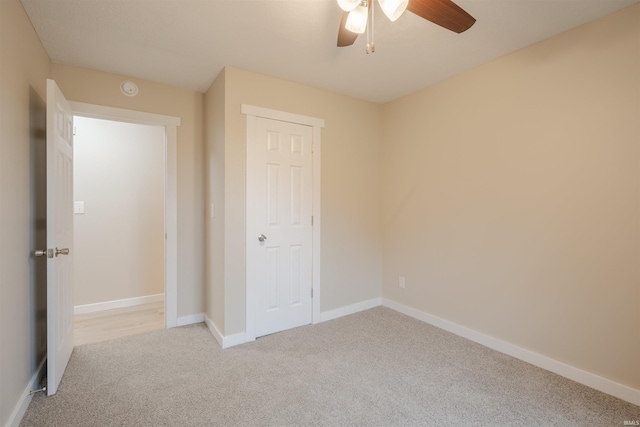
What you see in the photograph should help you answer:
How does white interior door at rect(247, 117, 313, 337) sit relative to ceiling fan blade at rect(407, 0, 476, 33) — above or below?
below

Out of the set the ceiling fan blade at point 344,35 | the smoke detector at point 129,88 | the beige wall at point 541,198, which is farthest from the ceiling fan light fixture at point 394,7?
the smoke detector at point 129,88

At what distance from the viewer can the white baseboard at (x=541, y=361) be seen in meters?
1.79

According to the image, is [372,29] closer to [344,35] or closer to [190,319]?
[344,35]

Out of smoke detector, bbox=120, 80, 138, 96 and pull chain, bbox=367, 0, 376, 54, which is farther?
smoke detector, bbox=120, 80, 138, 96

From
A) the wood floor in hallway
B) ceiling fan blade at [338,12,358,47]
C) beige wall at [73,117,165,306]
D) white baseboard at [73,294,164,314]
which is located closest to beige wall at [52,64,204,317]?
the wood floor in hallway

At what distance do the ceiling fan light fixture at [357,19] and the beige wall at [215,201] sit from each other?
142cm

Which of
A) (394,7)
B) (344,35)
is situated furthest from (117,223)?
(394,7)

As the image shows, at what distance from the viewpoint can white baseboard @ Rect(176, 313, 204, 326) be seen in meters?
2.90

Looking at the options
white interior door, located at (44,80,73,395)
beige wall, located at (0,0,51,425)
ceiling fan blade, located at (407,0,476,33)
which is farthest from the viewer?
white interior door, located at (44,80,73,395)

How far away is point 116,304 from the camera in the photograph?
342 centimetres

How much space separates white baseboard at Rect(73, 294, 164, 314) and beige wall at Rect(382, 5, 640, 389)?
124 inches

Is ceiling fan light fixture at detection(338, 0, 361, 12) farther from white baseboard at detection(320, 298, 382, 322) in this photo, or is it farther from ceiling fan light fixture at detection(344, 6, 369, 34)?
white baseboard at detection(320, 298, 382, 322)

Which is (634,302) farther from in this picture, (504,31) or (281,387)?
(281,387)

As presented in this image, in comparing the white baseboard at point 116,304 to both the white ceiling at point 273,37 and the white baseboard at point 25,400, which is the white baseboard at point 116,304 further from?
the white ceiling at point 273,37
